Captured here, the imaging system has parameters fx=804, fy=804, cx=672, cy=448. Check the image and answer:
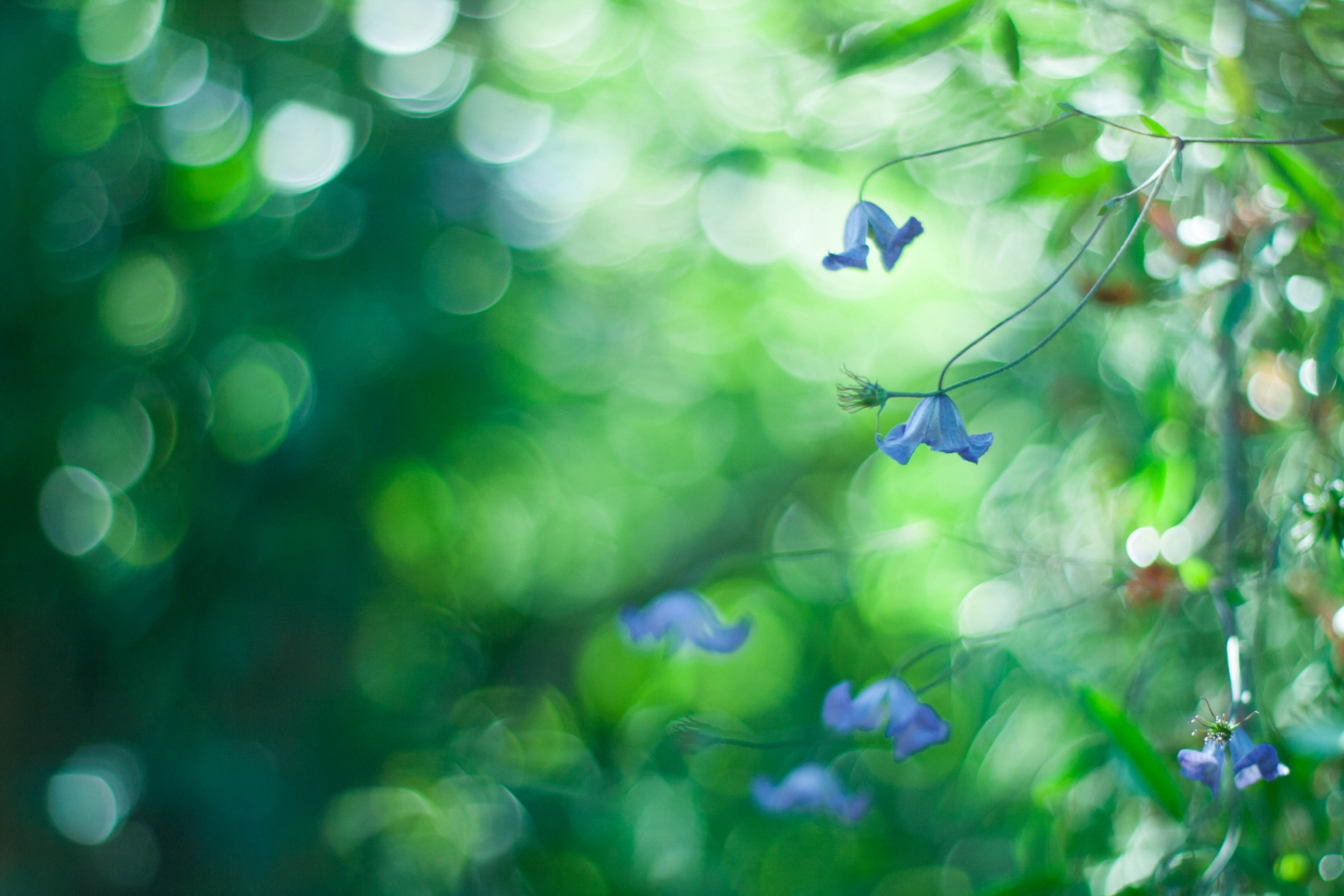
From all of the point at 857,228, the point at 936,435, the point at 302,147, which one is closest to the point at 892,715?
the point at 936,435

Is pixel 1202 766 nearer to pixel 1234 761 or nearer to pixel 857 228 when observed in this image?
pixel 1234 761

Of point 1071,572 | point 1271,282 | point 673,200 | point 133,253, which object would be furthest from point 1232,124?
point 133,253

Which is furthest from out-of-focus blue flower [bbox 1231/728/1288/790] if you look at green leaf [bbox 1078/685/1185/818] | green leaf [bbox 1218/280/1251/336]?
green leaf [bbox 1218/280/1251/336]

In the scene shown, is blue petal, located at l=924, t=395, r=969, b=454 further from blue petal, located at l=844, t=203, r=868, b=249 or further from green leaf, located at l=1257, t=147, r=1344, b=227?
green leaf, located at l=1257, t=147, r=1344, b=227

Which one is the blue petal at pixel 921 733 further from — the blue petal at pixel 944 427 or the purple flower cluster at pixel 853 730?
the blue petal at pixel 944 427

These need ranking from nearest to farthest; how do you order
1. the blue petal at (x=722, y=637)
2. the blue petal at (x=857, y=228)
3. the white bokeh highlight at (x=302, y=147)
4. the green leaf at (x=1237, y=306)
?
1. the blue petal at (x=857, y=228)
2. the green leaf at (x=1237, y=306)
3. the blue petal at (x=722, y=637)
4. the white bokeh highlight at (x=302, y=147)

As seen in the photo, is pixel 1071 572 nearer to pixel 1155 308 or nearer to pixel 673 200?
pixel 1155 308

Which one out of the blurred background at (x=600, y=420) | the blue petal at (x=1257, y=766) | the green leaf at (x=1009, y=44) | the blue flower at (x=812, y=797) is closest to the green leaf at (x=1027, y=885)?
the blurred background at (x=600, y=420)

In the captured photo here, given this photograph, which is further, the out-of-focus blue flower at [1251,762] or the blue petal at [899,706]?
the blue petal at [899,706]
